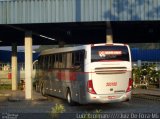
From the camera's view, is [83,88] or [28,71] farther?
[28,71]

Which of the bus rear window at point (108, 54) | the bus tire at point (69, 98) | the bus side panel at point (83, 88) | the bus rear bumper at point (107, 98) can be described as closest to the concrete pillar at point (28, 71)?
the bus tire at point (69, 98)

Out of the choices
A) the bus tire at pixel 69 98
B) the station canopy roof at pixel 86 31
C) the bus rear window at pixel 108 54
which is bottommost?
the bus tire at pixel 69 98

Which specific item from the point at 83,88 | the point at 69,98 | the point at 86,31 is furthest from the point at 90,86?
the point at 86,31

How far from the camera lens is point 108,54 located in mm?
20812

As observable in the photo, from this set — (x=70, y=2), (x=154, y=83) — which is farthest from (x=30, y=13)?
(x=154, y=83)

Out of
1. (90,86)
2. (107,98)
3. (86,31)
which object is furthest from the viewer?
(86,31)

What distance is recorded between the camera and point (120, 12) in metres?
22.9

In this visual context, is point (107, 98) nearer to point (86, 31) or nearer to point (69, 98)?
point (69, 98)

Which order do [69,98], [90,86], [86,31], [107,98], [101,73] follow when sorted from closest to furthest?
[90,86] → [101,73] → [107,98] → [69,98] → [86,31]

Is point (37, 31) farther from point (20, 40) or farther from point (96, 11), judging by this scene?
point (20, 40)

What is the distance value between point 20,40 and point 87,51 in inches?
709

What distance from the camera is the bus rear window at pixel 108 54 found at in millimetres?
20672

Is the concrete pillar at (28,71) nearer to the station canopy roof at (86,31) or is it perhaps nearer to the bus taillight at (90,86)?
the station canopy roof at (86,31)

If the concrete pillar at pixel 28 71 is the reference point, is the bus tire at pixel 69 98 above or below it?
below
